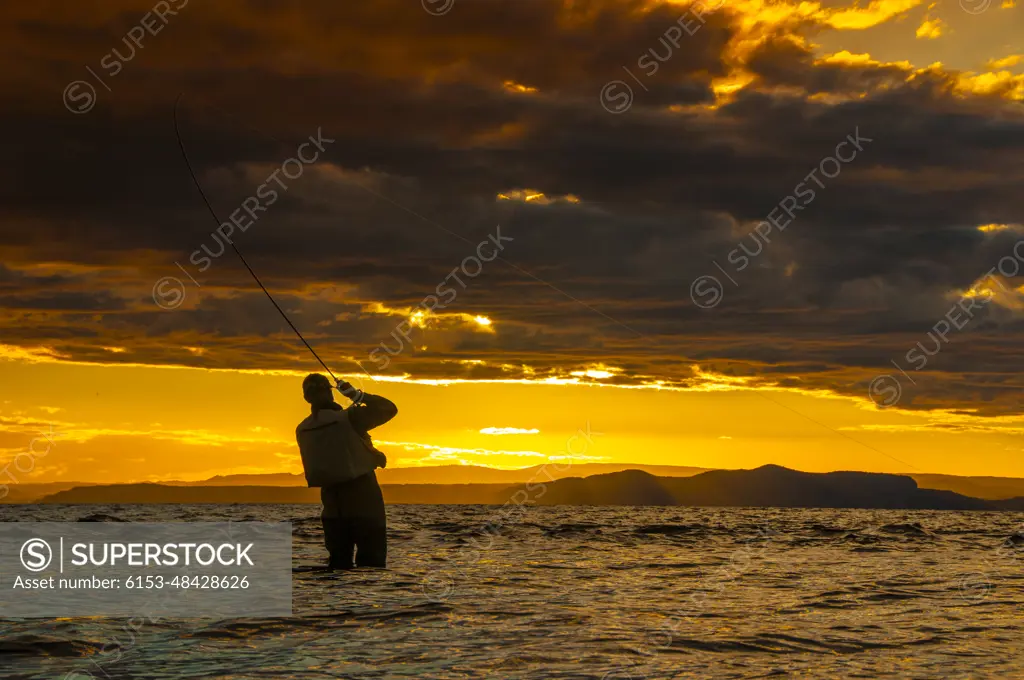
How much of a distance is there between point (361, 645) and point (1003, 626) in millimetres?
7809

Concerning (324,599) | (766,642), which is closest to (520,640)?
(766,642)

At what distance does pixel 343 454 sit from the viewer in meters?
13.6

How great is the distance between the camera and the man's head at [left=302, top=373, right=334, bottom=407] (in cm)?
1395

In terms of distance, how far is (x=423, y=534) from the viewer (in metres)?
34.2

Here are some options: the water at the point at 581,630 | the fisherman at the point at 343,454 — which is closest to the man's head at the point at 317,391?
the fisherman at the point at 343,454
